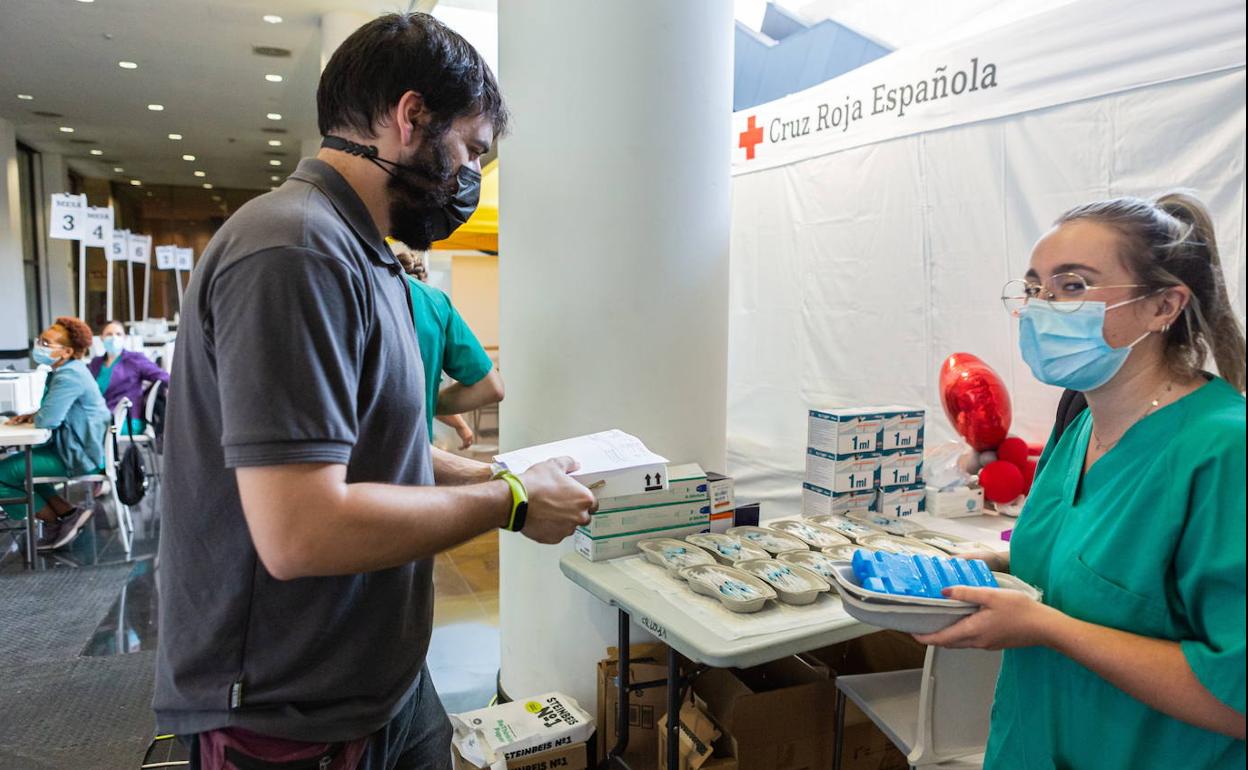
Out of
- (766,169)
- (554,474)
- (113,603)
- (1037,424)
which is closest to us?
(554,474)

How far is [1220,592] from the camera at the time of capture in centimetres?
82

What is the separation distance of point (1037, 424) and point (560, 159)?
1.92 meters

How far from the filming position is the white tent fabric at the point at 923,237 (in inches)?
92.0

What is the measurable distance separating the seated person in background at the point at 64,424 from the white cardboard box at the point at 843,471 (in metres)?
3.90

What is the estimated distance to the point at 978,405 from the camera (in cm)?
266

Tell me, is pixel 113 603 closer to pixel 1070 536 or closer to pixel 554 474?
pixel 554 474

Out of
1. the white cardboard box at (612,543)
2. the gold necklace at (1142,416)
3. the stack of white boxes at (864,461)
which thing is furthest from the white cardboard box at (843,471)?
the gold necklace at (1142,416)

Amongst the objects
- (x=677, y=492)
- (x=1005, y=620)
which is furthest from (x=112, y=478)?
(x=1005, y=620)

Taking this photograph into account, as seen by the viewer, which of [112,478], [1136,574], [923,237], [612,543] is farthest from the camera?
[112,478]

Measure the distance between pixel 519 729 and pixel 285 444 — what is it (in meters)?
1.63

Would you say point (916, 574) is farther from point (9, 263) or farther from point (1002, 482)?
point (9, 263)

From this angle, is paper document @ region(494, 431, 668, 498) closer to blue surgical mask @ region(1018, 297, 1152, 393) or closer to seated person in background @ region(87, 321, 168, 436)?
blue surgical mask @ region(1018, 297, 1152, 393)

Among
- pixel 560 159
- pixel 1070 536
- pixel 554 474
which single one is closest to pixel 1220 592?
pixel 1070 536

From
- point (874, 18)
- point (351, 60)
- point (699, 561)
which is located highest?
point (874, 18)
